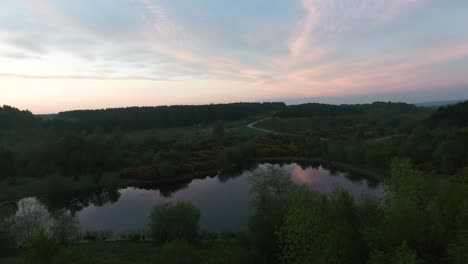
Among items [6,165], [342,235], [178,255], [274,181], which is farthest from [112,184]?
[342,235]

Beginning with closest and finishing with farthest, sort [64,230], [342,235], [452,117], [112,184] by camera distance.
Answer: [342,235] → [64,230] → [112,184] → [452,117]

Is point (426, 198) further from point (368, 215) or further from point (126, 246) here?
point (126, 246)

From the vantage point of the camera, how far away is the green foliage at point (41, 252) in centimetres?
2317

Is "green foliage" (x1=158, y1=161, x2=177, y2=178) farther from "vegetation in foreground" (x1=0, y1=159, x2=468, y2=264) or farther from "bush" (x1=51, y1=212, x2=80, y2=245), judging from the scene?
"vegetation in foreground" (x1=0, y1=159, x2=468, y2=264)

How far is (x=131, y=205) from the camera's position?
175ft

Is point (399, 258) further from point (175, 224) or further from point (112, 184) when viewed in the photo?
point (112, 184)

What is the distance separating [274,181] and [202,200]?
2275 cm

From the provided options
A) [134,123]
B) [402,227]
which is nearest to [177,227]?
[402,227]

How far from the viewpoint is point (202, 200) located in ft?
179

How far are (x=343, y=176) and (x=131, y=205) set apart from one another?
4253 cm

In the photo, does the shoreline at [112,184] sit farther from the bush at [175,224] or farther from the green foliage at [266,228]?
the green foliage at [266,228]

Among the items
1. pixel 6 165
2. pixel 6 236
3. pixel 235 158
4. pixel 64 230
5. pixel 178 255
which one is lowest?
pixel 235 158

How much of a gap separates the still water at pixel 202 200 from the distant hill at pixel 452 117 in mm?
40793

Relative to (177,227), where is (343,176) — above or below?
below
